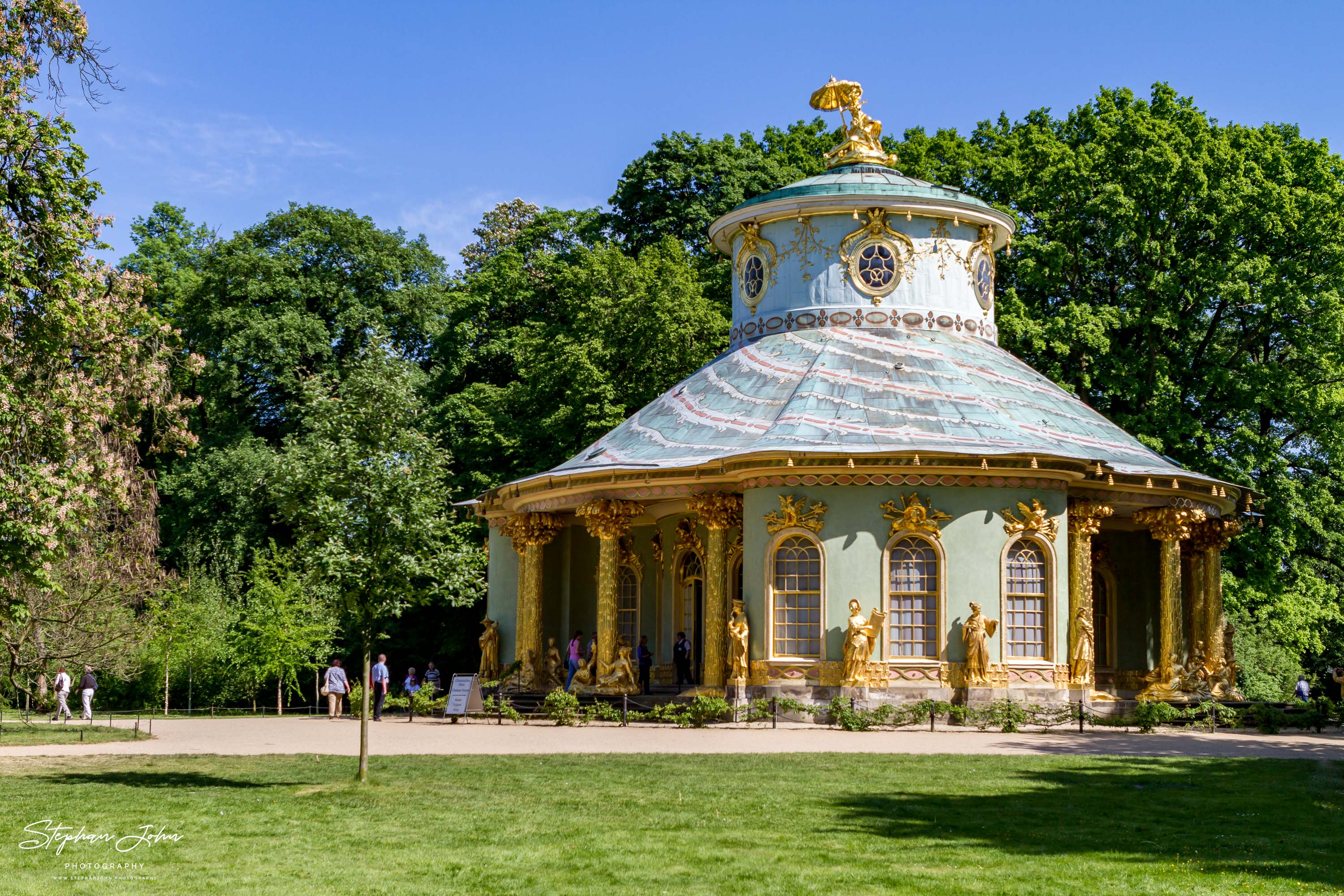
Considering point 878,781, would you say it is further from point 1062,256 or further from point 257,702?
point 257,702

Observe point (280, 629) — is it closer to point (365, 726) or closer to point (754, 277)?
point (754, 277)

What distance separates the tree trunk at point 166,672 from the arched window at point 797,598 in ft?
52.2

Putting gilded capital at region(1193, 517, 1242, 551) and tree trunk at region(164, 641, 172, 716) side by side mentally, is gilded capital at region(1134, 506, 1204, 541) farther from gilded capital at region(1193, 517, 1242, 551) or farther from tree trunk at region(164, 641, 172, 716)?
tree trunk at region(164, 641, 172, 716)

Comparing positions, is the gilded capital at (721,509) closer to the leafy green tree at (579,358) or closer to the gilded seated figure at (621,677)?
the gilded seated figure at (621,677)

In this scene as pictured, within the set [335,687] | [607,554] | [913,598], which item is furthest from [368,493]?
[335,687]

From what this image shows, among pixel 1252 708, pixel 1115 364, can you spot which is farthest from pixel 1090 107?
pixel 1252 708

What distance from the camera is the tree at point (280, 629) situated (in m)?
33.8

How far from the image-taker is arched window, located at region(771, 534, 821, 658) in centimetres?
2486

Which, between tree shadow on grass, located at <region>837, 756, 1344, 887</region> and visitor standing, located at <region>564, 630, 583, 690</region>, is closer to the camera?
tree shadow on grass, located at <region>837, 756, 1344, 887</region>

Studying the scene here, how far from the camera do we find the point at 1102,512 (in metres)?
26.1

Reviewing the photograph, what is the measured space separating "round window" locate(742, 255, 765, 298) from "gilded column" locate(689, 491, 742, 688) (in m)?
7.17

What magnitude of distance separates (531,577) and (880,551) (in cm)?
842

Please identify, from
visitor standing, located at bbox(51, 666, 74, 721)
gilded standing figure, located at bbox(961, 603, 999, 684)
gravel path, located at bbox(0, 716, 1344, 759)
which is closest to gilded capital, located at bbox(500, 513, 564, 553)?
gravel path, located at bbox(0, 716, 1344, 759)

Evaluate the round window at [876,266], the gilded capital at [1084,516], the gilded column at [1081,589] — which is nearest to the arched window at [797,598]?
the gilded column at [1081,589]
